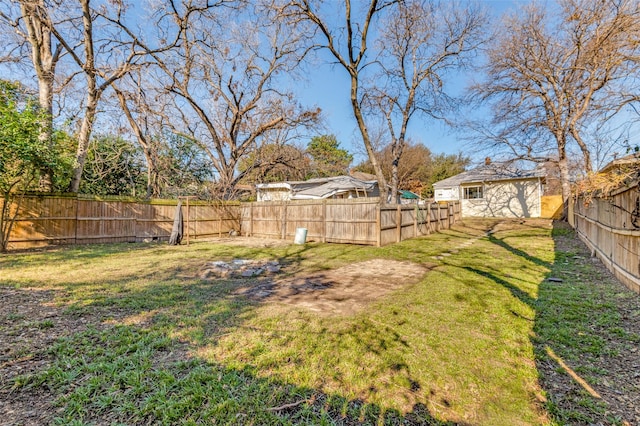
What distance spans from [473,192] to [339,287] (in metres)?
19.7

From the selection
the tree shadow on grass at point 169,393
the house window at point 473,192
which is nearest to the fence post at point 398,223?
the tree shadow on grass at point 169,393

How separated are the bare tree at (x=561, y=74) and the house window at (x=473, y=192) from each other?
5.36 meters

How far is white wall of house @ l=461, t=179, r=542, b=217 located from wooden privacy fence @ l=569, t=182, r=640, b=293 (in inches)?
561

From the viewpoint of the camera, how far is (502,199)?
19.8 m

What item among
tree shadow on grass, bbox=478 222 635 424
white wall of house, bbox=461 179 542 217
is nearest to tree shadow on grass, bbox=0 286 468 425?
tree shadow on grass, bbox=478 222 635 424

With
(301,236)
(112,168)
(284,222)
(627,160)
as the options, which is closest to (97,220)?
(112,168)

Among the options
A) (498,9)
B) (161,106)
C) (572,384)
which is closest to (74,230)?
(161,106)

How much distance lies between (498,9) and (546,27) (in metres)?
2.32

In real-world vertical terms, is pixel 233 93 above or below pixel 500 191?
above

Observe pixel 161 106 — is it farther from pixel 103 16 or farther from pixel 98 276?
pixel 98 276

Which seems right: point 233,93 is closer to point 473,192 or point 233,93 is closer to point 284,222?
point 284,222

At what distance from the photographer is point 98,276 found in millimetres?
5547

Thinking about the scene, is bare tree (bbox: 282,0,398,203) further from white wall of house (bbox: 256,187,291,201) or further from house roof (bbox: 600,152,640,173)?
white wall of house (bbox: 256,187,291,201)

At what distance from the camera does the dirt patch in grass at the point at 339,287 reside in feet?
14.0
